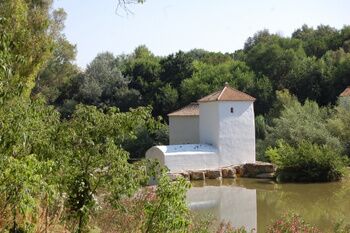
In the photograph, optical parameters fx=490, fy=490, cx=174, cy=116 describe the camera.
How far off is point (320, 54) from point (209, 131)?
2212 centimetres

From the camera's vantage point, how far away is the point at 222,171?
25875mm

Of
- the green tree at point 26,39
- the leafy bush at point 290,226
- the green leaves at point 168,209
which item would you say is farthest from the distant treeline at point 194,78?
the green leaves at point 168,209

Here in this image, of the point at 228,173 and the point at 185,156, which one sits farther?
the point at 228,173

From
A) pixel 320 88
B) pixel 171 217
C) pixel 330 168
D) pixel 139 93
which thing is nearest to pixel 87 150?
pixel 171 217

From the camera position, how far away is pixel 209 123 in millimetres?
27859

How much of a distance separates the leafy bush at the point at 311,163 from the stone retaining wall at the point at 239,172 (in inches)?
61.6

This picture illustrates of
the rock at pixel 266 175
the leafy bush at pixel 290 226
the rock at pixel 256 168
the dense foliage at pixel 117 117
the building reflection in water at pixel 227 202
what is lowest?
the building reflection in water at pixel 227 202

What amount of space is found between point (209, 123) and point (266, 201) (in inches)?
394

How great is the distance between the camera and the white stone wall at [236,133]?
88.4 feet

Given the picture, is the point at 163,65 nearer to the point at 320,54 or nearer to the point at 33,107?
the point at 320,54

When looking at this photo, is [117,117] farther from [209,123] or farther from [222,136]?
[209,123]

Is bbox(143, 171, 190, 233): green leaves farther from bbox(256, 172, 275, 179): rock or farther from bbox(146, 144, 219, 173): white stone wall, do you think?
bbox(256, 172, 275, 179): rock

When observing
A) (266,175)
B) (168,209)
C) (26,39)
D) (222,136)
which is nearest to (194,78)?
(222,136)

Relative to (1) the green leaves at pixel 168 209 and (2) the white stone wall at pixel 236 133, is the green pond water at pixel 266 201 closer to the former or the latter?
(2) the white stone wall at pixel 236 133
